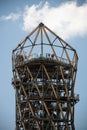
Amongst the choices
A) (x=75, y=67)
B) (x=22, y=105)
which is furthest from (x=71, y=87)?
(x=22, y=105)

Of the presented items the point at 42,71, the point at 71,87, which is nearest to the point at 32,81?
the point at 42,71

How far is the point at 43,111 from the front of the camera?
289ft

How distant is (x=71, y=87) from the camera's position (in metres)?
92.5

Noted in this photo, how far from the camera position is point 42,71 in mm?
88875

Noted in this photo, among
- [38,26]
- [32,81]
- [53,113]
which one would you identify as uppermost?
[38,26]

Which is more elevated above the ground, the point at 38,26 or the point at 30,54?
the point at 38,26

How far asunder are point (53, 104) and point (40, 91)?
3.59 metres

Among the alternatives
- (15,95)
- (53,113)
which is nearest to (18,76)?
(15,95)

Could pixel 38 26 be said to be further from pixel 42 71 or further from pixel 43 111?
pixel 43 111

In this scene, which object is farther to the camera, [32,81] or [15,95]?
[15,95]

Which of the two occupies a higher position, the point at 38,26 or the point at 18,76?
the point at 38,26

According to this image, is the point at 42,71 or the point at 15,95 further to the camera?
the point at 15,95

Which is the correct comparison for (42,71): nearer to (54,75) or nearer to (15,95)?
(54,75)

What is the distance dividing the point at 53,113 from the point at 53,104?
1.76 meters
